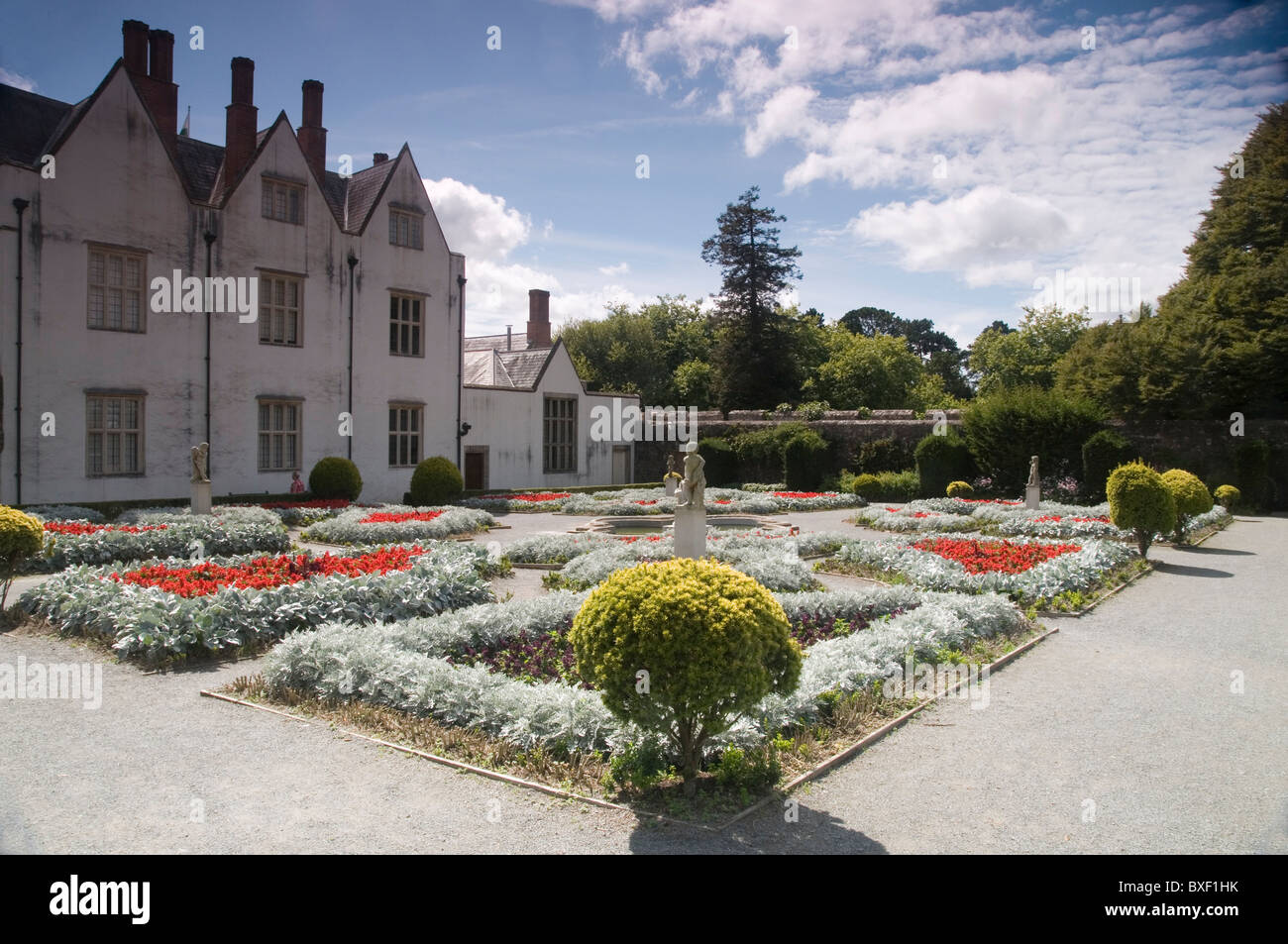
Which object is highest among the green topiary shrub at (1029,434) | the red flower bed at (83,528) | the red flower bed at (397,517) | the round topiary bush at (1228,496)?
the green topiary shrub at (1029,434)

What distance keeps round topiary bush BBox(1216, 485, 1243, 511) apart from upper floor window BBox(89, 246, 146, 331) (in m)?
31.3

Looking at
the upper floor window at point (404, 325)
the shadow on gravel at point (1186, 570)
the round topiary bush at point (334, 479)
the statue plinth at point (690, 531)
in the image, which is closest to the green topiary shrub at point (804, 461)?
the upper floor window at point (404, 325)

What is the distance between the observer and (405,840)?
444cm

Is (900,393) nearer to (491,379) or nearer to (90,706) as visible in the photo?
(491,379)

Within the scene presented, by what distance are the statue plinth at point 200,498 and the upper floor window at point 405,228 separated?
44.7 ft

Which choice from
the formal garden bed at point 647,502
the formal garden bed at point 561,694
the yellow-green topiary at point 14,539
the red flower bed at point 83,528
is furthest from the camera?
the formal garden bed at point 647,502

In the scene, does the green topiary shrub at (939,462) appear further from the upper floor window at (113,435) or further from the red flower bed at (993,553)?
the upper floor window at (113,435)

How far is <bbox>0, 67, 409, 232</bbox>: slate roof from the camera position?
2170 cm

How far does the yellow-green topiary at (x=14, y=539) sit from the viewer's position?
970 centimetres

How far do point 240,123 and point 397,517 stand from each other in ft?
46.3

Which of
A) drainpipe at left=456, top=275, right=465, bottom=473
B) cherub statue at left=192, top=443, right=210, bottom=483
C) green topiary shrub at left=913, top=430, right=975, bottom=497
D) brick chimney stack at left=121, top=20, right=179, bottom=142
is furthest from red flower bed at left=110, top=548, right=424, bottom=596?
green topiary shrub at left=913, top=430, right=975, bottom=497

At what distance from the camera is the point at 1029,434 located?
2781 cm

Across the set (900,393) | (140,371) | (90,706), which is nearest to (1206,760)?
(90,706)
